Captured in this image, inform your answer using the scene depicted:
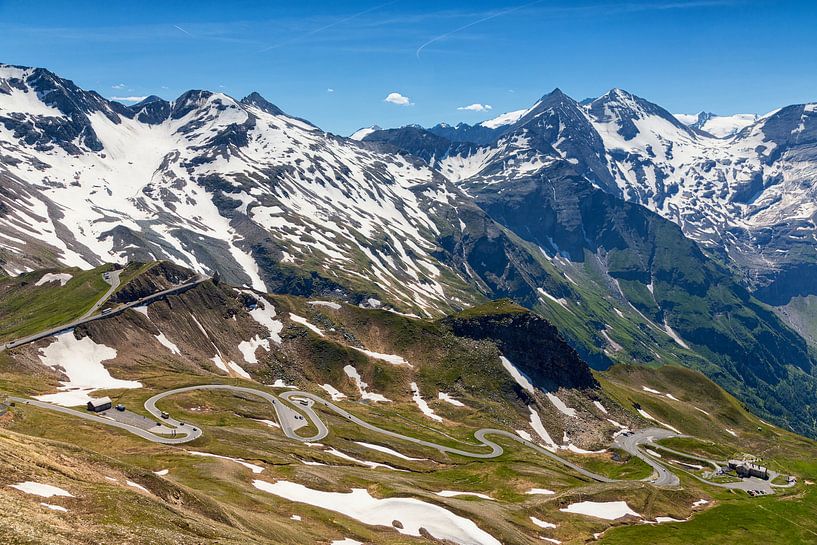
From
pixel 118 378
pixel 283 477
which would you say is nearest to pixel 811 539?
pixel 283 477

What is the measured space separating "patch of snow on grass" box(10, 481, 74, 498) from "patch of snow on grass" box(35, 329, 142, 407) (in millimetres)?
101763

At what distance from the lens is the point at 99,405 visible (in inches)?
4843

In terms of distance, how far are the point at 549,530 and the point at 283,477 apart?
171 feet

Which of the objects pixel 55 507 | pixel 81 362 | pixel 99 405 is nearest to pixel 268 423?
pixel 99 405

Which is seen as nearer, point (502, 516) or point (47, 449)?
point (47, 449)

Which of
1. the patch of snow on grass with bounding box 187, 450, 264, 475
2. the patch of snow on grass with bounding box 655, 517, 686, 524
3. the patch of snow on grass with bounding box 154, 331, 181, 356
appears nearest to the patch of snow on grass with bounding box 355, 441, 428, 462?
the patch of snow on grass with bounding box 187, 450, 264, 475

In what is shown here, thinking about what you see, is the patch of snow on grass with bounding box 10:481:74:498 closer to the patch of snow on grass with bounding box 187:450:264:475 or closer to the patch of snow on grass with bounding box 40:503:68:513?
the patch of snow on grass with bounding box 40:503:68:513

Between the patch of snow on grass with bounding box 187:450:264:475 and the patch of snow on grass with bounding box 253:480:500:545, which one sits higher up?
the patch of snow on grass with bounding box 187:450:264:475

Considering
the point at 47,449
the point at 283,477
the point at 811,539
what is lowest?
the point at 811,539

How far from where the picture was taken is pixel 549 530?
113 metres

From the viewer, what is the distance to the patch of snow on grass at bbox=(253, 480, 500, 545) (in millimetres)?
88750

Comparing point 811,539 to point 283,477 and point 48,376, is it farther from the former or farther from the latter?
point 48,376

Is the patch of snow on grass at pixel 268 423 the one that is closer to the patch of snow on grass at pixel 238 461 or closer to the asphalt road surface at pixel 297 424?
the asphalt road surface at pixel 297 424

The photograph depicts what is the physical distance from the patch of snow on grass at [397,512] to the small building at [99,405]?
49.2 metres
